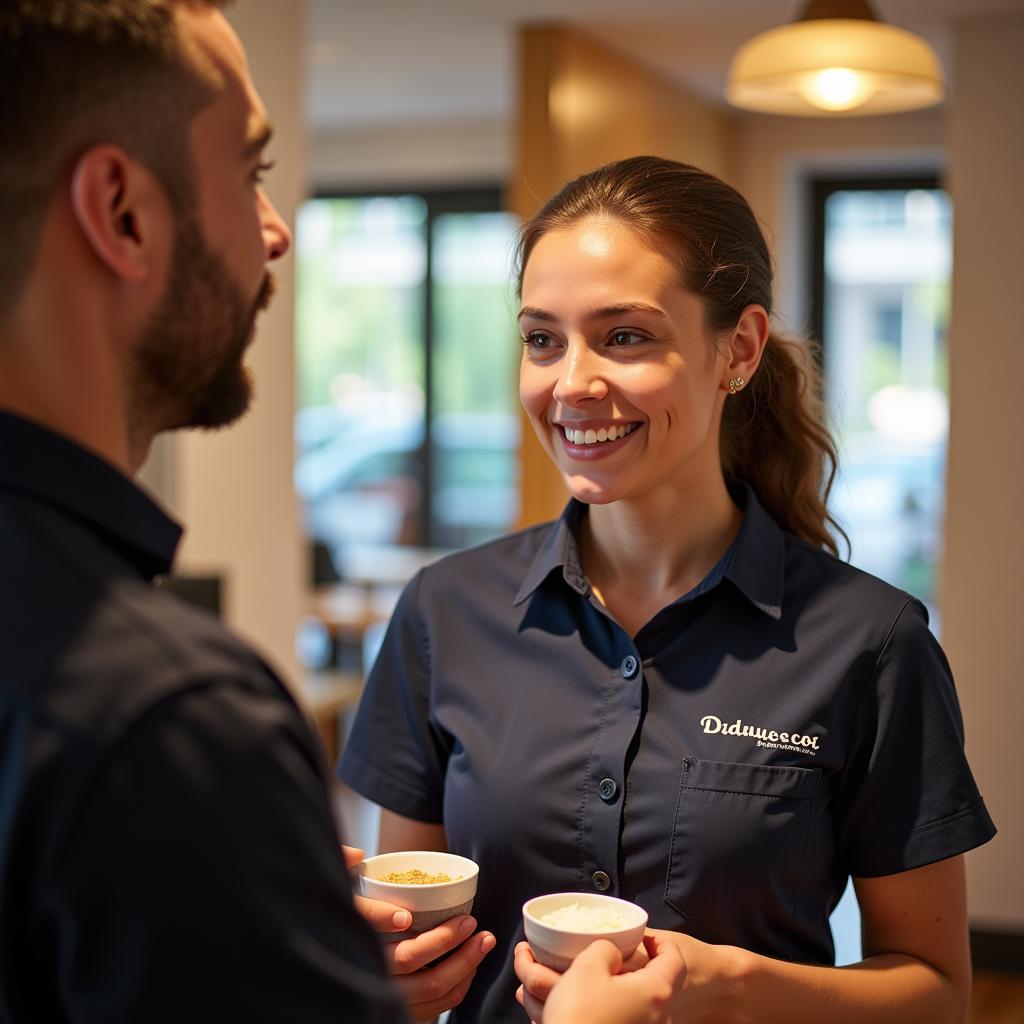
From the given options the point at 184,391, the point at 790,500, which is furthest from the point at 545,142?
the point at 184,391

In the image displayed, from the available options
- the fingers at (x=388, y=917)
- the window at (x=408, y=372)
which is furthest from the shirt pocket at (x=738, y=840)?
the window at (x=408, y=372)

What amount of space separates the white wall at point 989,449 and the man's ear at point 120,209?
3.98 m

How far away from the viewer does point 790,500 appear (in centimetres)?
175

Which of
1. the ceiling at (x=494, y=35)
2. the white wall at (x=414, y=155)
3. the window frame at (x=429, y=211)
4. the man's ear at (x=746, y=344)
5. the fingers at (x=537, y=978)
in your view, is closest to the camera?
the fingers at (x=537, y=978)

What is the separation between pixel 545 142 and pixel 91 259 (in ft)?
13.6

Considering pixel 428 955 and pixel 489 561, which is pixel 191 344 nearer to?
pixel 428 955

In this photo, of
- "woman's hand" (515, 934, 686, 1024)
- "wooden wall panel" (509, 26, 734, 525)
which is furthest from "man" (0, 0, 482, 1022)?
"wooden wall panel" (509, 26, 734, 525)

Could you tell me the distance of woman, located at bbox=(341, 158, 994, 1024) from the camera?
141 cm

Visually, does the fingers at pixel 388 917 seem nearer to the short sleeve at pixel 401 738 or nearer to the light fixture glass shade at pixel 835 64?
the short sleeve at pixel 401 738

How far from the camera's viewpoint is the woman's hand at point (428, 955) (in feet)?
4.25

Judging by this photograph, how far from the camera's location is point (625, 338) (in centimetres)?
155

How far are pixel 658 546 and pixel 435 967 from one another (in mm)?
556

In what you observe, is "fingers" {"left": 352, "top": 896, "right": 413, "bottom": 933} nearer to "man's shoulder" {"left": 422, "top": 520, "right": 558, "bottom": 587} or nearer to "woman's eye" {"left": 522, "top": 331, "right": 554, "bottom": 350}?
"man's shoulder" {"left": 422, "top": 520, "right": 558, "bottom": 587}

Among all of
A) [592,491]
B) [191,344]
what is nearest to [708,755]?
[592,491]
